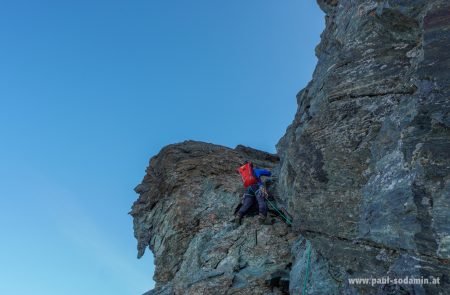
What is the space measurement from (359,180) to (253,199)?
23.4ft

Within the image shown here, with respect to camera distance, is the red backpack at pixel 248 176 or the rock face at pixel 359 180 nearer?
the rock face at pixel 359 180

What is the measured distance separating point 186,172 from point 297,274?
9706 millimetres

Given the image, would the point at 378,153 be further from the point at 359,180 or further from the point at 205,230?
the point at 205,230

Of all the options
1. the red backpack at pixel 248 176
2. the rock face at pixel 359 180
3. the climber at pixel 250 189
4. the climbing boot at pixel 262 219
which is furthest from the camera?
the red backpack at pixel 248 176

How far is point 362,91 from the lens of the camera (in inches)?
498

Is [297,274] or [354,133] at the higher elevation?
[354,133]

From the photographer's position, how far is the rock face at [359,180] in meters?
9.70

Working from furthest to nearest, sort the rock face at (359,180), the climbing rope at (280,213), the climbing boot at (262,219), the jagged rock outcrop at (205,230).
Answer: the climbing boot at (262,219) < the climbing rope at (280,213) < the jagged rock outcrop at (205,230) < the rock face at (359,180)

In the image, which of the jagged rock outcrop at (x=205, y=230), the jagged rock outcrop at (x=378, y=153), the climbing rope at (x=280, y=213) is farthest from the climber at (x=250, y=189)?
the jagged rock outcrop at (x=378, y=153)

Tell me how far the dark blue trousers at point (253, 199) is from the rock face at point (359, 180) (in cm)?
53

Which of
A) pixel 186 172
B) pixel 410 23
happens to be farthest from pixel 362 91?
pixel 186 172

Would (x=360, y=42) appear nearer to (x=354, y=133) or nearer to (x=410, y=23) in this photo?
(x=410, y=23)

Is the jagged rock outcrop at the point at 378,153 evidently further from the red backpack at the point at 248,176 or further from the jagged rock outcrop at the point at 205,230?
the red backpack at the point at 248,176

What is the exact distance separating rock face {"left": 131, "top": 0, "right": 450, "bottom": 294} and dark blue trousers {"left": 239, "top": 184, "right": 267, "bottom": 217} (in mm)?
534
